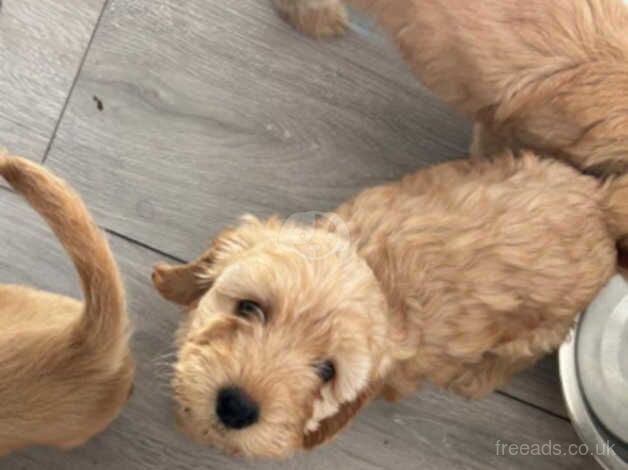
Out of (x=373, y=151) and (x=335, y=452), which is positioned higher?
(x=373, y=151)

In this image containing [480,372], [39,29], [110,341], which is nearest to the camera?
[110,341]

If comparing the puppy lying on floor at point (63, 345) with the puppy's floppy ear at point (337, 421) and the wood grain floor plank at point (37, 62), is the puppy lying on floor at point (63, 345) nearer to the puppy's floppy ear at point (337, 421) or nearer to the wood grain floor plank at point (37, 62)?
the puppy's floppy ear at point (337, 421)

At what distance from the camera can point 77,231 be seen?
2.50ft

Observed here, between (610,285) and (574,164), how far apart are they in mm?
337

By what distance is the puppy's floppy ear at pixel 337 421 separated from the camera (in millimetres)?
1101

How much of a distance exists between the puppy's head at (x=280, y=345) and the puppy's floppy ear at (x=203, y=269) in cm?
3

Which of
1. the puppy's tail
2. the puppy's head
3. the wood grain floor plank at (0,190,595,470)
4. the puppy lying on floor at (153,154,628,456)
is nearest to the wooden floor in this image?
the wood grain floor plank at (0,190,595,470)

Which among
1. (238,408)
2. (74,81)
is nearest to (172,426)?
(238,408)

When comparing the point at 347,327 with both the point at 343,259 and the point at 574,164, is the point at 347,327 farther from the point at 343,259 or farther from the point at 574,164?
the point at 574,164

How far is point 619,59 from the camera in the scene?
45.7 inches

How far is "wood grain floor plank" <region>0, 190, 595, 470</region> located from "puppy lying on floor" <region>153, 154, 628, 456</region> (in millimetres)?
221

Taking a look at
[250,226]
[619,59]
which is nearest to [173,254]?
[250,226]
